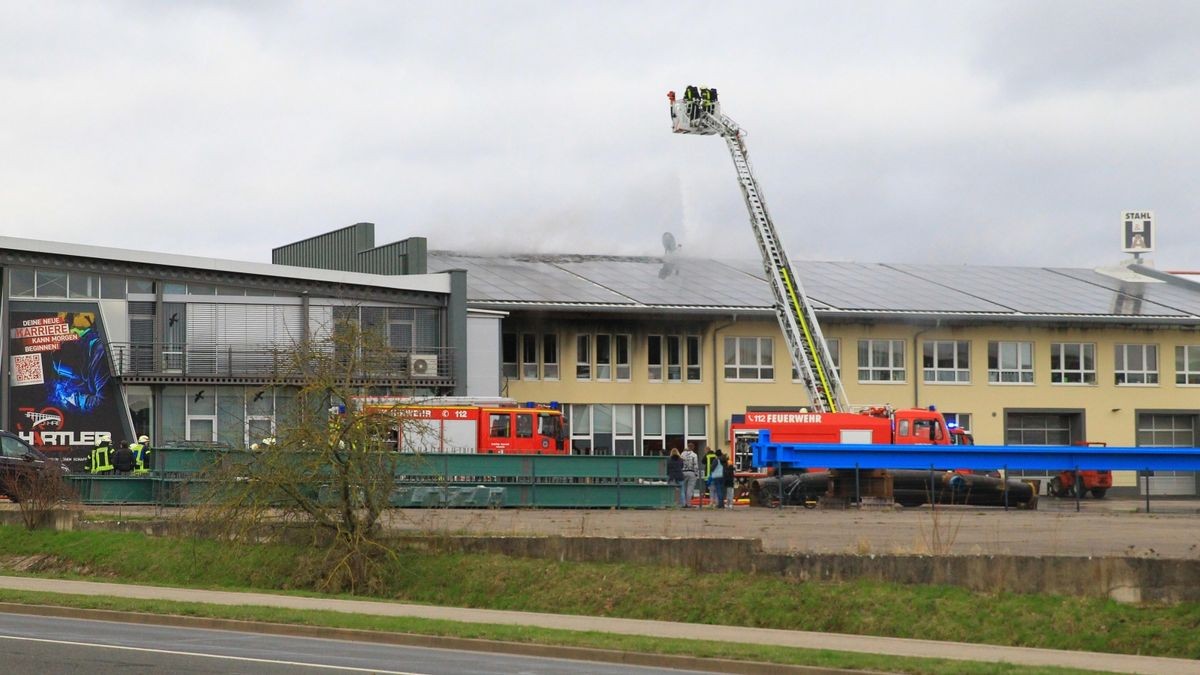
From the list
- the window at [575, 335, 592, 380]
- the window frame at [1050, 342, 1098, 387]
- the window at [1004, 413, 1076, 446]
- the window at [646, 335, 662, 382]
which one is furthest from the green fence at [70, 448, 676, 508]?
the window frame at [1050, 342, 1098, 387]

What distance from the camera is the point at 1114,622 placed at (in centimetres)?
1894

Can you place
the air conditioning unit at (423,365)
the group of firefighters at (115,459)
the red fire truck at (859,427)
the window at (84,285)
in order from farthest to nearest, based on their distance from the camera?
the air conditioning unit at (423,365) < the window at (84,285) < the red fire truck at (859,427) < the group of firefighters at (115,459)

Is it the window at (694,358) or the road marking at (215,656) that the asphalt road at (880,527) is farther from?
the window at (694,358)

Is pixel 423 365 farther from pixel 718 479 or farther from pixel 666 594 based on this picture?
pixel 666 594

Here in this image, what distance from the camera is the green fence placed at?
3303cm

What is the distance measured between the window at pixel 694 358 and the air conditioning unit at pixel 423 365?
12475 mm

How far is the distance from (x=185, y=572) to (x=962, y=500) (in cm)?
1973

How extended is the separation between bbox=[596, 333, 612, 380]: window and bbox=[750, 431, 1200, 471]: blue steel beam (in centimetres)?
2139

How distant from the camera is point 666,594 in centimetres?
2269

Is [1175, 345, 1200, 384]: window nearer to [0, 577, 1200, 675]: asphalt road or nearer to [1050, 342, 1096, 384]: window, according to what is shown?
[1050, 342, 1096, 384]: window

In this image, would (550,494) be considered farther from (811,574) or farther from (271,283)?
(271,283)

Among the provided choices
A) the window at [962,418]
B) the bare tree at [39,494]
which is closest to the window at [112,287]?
the bare tree at [39,494]

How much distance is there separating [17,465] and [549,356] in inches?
1042

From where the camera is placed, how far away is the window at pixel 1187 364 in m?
65.4
